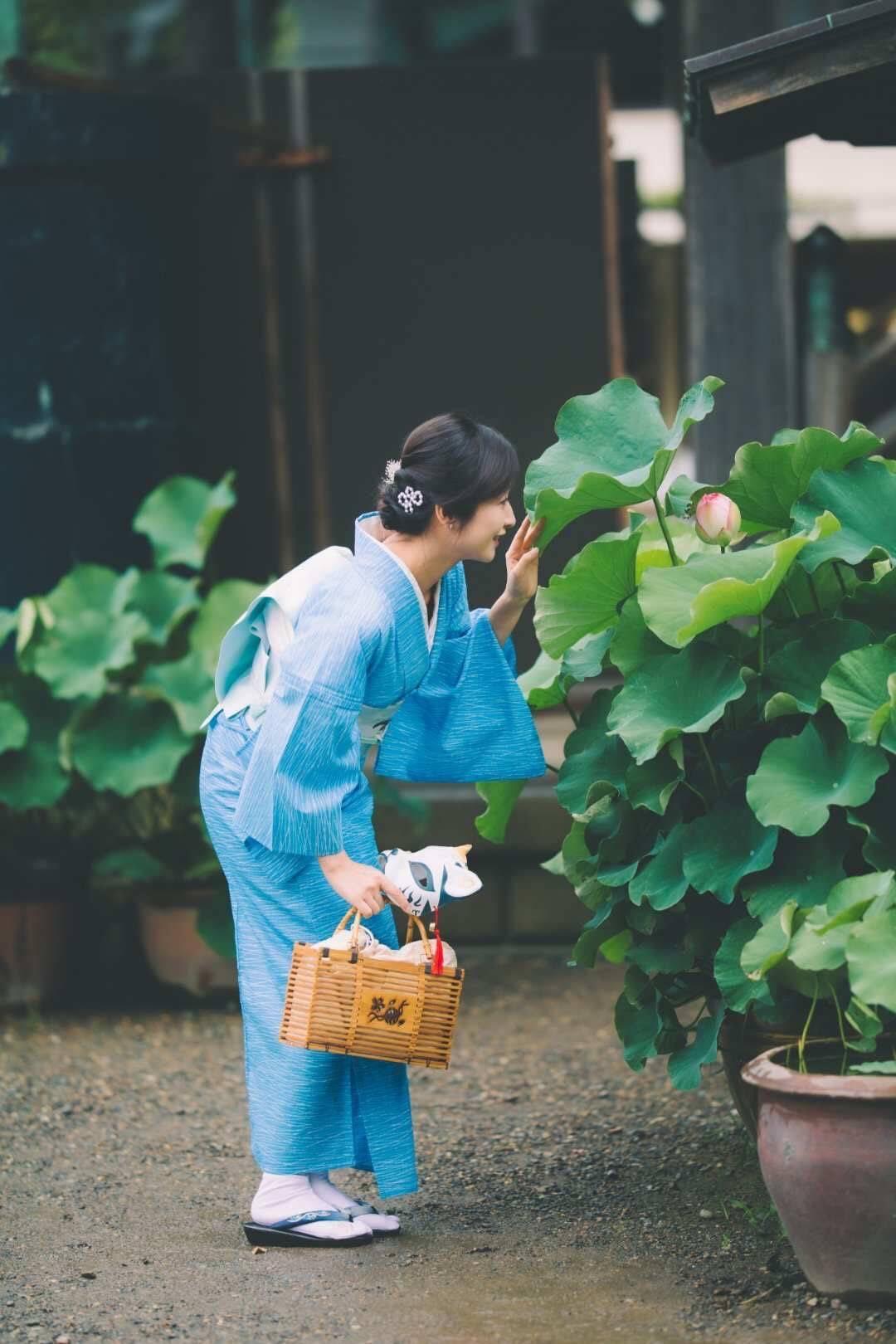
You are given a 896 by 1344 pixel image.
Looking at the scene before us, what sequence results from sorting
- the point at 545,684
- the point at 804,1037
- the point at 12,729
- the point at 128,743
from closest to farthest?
the point at 804,1037
the point at 545,684
the point at 12,729
the point at 128,743

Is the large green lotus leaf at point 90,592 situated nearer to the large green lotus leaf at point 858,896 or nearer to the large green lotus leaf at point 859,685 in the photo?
the large green lotus leaf at point 859,685

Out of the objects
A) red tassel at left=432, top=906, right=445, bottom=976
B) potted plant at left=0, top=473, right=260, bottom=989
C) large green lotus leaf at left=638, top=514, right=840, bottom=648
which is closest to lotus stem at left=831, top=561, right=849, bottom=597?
large green lotus leaf at left=638, top=514, right=840, bottom=648

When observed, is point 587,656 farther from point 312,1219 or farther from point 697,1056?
point 312,1219

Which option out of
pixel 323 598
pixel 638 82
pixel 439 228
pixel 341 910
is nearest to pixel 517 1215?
pixel 341 910

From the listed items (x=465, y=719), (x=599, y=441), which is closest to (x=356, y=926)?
(x=465, y=719)

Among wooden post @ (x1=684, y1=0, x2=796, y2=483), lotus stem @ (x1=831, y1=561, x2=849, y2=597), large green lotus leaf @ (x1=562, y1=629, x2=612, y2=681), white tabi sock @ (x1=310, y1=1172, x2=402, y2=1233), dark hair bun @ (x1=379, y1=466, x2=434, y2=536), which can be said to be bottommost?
white tabi sock @ (x1=310, y1=1172, x2=402, y2=1233)

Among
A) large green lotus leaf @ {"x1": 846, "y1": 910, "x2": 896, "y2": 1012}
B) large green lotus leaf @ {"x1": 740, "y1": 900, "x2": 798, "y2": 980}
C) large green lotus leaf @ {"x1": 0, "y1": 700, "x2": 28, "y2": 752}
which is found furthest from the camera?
large green lotus leaf @ {"x1": 0, "y1": 700, "x2": 28, "y2": 752}

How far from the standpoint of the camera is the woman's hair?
126 inches

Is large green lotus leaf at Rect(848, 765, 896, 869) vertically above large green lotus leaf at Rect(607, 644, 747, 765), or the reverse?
large green lotus leaf at Rect(607, 644, 747, 765)

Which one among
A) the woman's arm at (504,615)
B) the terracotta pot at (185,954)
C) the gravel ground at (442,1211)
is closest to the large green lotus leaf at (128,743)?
the terracotta pot at (185,954)

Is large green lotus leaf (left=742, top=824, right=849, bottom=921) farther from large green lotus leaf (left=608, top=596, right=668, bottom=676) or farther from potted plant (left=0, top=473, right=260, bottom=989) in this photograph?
potted plant (left=0, top=473, right=260, bottom=989)

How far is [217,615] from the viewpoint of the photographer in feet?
16.5

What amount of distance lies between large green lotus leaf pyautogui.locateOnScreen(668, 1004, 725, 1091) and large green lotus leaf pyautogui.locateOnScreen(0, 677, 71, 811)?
7.20 ft

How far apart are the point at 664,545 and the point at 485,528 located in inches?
15.5
